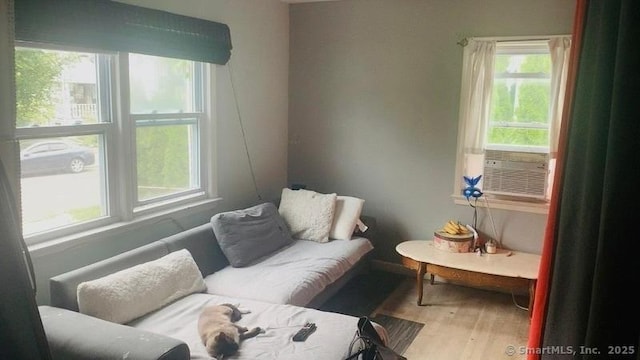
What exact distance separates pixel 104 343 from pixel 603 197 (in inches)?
81.5

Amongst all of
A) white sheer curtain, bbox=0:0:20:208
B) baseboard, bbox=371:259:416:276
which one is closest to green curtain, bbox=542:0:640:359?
white sheer curtain, bbox=0:0:20:208

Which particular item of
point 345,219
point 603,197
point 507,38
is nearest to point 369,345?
point 345,219

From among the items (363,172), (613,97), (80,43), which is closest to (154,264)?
(80,43)

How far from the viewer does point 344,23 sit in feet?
14.9

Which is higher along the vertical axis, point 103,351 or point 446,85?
point 446,85

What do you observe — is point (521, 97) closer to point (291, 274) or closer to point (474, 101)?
point (474, 101)

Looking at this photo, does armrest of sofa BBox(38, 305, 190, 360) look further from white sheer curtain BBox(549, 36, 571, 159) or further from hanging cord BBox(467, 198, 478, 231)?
white sheer curtain BBox(549, 36, 571, 159)

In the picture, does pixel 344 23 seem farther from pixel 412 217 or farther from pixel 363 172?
pixel 412 217

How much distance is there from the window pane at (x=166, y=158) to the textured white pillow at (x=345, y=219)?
1196 mm

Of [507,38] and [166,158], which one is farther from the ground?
[507,38]

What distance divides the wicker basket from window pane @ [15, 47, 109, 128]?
2727 millimetres

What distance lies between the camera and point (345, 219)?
416 centimetres

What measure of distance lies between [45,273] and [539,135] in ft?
11.8

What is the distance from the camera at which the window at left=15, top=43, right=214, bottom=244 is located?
2656mm
